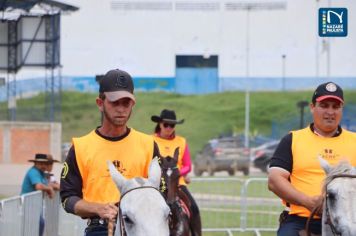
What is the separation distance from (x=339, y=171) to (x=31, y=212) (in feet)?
22.9

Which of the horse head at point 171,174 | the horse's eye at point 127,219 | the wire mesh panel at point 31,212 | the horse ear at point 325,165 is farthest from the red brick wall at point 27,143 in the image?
the horse's eye at point 127,219

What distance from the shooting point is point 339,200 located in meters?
7.21

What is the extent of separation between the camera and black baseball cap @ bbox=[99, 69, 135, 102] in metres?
6.80

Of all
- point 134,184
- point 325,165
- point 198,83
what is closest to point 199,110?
point 198,83

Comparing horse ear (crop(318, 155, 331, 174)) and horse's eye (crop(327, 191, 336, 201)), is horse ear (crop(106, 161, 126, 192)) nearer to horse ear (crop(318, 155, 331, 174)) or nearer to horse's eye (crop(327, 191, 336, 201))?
horse's eye (crop(327, 191, 336, 201))

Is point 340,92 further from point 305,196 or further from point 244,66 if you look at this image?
point 244,66

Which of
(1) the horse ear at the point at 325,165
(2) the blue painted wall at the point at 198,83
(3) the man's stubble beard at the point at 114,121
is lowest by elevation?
(1) the horse ear at the point at 325,165

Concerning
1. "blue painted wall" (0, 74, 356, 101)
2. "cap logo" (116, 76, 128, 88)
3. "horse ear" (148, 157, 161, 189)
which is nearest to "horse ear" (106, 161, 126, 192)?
"horse ear" (148, 157, 161, 189)

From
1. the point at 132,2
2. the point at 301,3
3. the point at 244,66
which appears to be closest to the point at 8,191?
the point at 301,3

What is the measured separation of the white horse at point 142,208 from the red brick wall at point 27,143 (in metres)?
31.7

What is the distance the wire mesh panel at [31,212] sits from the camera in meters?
13.2

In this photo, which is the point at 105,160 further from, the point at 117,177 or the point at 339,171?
the point at 339,171

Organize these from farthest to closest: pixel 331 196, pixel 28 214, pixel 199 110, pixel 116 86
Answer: pixel 199 110, pixel 28 214, pixel 331 196, pixel 116 86

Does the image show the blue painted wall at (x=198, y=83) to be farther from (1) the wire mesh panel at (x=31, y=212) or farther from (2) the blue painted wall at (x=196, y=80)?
(1) the wire mesh panel at (x=31, y=212)
